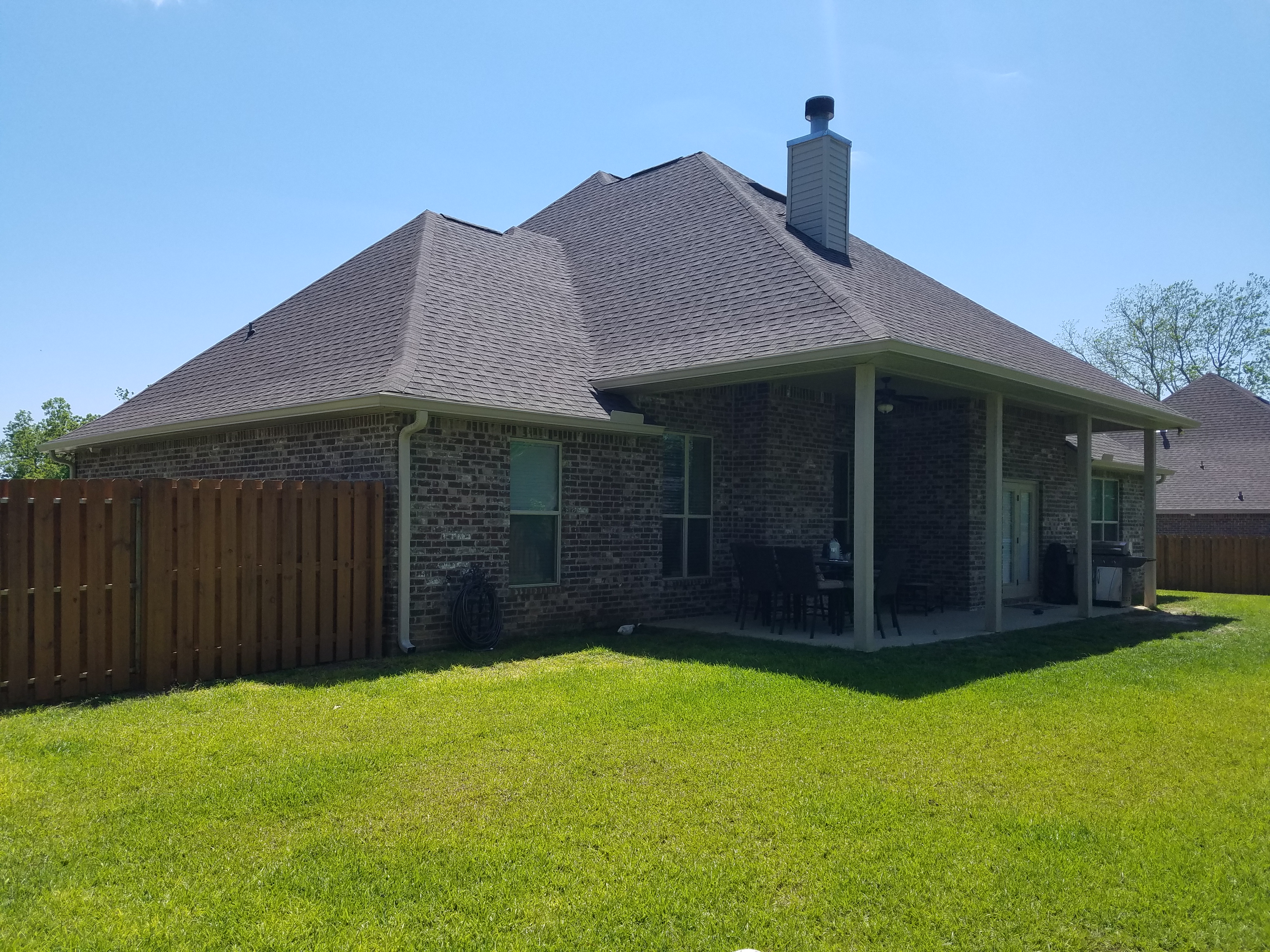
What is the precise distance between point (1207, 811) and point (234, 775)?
5131mm

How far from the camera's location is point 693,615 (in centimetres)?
1240

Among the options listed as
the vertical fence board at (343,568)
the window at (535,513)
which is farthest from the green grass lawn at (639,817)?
the window at (535,513)

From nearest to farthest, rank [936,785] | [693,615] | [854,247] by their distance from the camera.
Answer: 1. [936,785]
2. [693,615]
3. [854,247]

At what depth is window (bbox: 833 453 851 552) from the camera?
14.0 m

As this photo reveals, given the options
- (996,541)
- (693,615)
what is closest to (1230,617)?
(996,541)

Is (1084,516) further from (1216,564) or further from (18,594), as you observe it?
(18,594)

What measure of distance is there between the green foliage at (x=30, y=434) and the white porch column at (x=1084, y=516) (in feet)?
150

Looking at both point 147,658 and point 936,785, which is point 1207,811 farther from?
point 147,658

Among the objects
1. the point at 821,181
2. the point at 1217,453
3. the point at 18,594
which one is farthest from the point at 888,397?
the point at 1217,453

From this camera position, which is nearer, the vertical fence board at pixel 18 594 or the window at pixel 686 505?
the vertical fence board at pixel 18 594

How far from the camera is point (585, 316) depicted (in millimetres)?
13547

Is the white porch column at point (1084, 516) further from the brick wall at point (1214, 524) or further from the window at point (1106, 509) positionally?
the brick wall at point (1214, 524)

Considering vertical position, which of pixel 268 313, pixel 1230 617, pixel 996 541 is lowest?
pixel 1230 617

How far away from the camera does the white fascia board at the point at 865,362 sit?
8.84 metres
